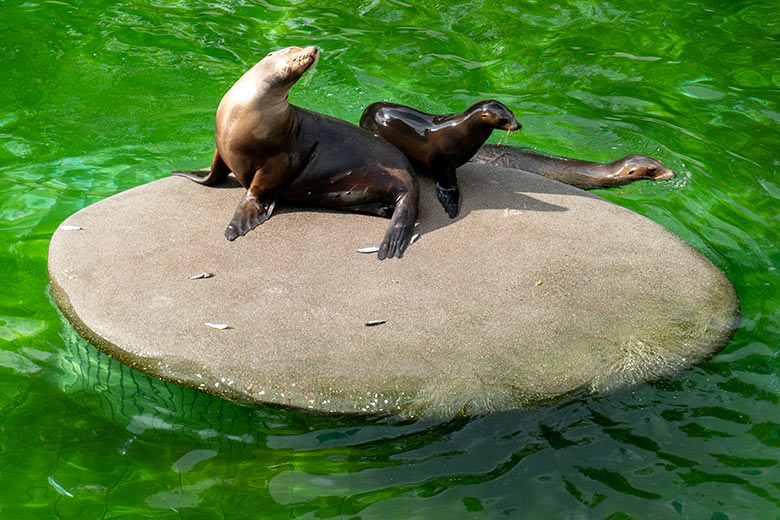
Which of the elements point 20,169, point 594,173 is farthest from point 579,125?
point 20,169

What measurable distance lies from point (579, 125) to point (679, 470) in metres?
4.74

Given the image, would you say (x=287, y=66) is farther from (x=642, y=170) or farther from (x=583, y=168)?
(x=642, y=170)

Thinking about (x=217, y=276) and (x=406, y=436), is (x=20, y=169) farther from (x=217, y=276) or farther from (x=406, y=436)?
(x=406, y=436)

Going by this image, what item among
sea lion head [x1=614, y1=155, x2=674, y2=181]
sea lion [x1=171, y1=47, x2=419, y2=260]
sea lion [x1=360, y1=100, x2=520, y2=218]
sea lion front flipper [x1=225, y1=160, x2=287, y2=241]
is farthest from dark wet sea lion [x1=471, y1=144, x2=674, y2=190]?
sea lion front flipper [x1=225, y1=160, x2=287, y2=241]

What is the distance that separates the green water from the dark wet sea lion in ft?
0.48

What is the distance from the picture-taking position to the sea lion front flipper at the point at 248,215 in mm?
5188

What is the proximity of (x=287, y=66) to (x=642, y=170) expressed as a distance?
336 centimetres

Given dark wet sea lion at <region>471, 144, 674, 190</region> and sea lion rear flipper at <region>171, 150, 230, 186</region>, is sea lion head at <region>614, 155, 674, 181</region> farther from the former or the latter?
sea lion rear flipper at <region>171, 150, 230, 186</region>

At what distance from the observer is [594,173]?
22.5 ft

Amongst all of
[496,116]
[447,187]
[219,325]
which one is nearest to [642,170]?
[496,116]

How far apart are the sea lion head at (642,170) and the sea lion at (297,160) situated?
2234 mm

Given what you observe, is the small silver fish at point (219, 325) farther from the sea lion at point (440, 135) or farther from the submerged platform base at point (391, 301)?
the sea lion at point (440, 135)

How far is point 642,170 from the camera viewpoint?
22.2 feet

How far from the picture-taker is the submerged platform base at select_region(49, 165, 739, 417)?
4.23 m
